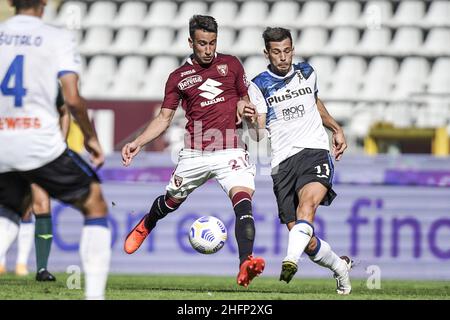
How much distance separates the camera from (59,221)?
51.3 feet

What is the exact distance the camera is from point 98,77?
83.7 ft

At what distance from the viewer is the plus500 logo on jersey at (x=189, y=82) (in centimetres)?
973

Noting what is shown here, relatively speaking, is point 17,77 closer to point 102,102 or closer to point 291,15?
point 102,102

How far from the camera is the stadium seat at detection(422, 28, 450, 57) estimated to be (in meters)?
24.7

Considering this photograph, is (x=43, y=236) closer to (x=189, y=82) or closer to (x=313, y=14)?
(x=189, y=82)

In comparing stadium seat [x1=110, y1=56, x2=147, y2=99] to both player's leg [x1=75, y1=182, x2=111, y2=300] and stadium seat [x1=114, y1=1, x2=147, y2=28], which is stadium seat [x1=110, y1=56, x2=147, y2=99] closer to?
stadium seat [x1=114, y1=1, x2=147, y2=28]

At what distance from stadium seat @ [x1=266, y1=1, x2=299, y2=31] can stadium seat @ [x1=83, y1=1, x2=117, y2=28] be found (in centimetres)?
437

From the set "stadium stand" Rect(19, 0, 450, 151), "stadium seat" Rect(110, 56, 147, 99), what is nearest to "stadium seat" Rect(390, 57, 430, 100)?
"stadium stand" Rect(19, 0, 450, 151)

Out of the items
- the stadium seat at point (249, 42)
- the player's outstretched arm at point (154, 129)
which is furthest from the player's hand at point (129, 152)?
the stadium seat at point (249, 42)

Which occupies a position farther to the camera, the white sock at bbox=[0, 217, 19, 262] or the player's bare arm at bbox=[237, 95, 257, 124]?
the player's bare arm at bbox=[237, 95, 257, 124]

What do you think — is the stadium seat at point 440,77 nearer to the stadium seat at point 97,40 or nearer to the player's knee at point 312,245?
the stadium seat at point 97,40

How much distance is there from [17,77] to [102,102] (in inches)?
673

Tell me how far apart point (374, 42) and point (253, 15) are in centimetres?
323

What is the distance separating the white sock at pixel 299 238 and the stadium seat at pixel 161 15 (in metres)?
18.2
